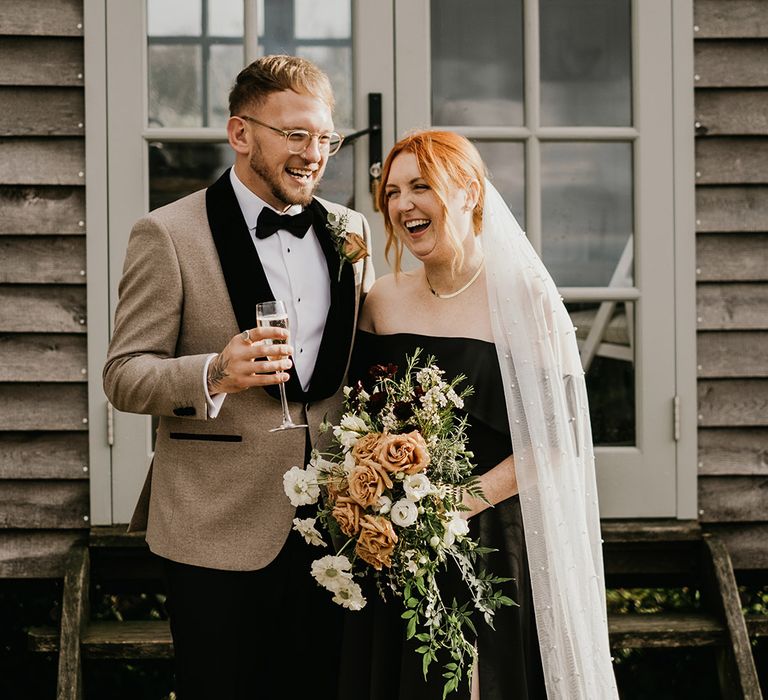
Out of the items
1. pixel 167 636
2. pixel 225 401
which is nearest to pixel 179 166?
pixel 225 401

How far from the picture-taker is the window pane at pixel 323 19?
326 cm

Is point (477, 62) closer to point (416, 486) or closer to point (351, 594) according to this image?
point (416, 486)

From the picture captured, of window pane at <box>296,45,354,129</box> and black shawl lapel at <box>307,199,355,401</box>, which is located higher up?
window pane at <box>296,45,354,129</box>

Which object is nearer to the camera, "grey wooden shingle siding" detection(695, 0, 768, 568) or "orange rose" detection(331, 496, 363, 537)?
"orange rose" detection(331, 496, 363, 537)

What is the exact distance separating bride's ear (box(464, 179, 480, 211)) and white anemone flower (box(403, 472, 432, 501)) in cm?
78

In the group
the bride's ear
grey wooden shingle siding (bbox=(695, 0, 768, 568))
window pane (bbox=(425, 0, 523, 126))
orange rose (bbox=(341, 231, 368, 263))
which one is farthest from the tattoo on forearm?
grey wooden shingle siding (bbox=(695, 0, 768, 568))

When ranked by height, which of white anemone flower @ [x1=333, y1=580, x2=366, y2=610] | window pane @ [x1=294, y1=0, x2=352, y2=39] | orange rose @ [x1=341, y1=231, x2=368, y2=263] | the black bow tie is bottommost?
white anemone flower @ [x1=333, y1=580, x2=366, y2=610]

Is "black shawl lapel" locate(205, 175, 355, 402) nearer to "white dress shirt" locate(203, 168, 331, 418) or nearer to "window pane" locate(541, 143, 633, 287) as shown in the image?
"white dress shirt" locate(203, 168, 331, 418)

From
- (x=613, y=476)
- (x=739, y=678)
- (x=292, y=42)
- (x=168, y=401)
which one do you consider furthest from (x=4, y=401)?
(x=739, y=678)

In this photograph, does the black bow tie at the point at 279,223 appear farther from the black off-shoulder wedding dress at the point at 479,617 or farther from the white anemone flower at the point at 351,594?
the white anemone flower at the point at 351,594

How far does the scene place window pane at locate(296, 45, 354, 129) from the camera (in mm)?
3293

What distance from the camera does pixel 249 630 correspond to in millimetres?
2412

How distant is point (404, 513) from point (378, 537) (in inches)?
3.0

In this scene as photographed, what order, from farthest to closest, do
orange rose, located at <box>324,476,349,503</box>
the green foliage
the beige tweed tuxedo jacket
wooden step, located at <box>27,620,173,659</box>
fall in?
the green foliage
wooden step, located at <box>27,620,173,659</box>
the beige tweed tuxedo jacket
orange rose, located at <box>324,476,349,503</box>
